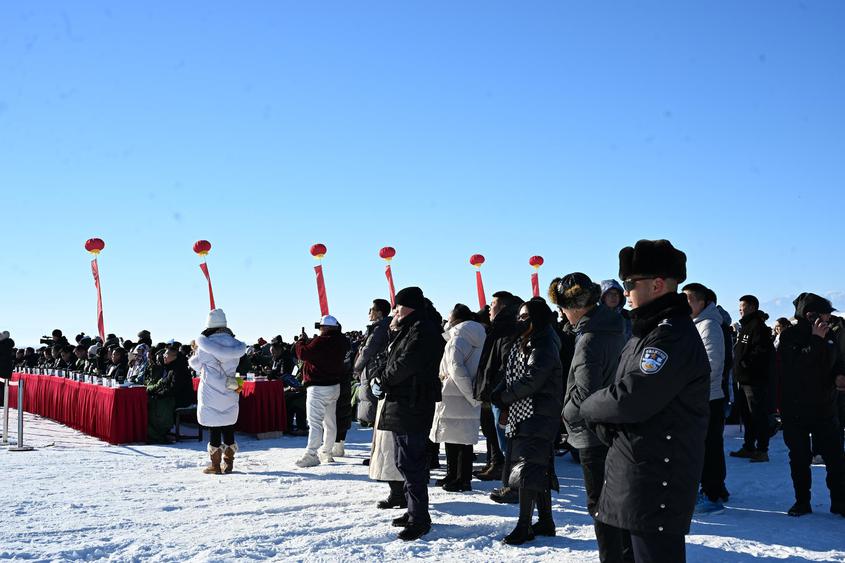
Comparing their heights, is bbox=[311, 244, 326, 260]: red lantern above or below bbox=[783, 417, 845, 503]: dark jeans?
above

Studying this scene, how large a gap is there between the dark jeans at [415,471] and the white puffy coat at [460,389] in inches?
63.7

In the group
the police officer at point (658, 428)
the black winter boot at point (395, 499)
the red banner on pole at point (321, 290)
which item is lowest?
the black winter boot at point (395, 499)

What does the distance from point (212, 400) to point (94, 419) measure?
4.61 m

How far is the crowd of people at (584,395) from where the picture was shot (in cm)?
286

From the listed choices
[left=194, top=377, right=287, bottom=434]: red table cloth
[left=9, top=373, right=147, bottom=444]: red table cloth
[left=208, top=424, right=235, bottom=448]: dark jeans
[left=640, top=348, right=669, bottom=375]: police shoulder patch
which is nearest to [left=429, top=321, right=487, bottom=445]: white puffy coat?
[left=208, top=424, right=235, bottom=448]: dark jeans

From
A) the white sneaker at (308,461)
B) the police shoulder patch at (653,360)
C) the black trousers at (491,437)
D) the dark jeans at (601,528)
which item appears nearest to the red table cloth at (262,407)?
the white sneaker at (308,461)

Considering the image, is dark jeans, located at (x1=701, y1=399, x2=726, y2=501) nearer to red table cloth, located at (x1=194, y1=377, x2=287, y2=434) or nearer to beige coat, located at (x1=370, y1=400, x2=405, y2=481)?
beige coat, located at (x1=370, y1=400, x2=405, y2=481)

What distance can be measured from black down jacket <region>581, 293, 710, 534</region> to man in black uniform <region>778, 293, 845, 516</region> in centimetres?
369

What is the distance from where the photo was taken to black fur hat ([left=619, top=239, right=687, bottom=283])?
120 inches

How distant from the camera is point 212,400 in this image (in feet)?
27.1

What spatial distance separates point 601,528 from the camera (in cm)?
370

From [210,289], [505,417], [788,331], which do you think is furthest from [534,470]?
[210,289]

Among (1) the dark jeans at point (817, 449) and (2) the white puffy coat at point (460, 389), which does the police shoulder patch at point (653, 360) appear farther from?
(2) the white puffy coat at point (460, 389)

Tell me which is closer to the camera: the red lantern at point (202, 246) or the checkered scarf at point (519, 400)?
the checkered scarf at point (519, 400)
